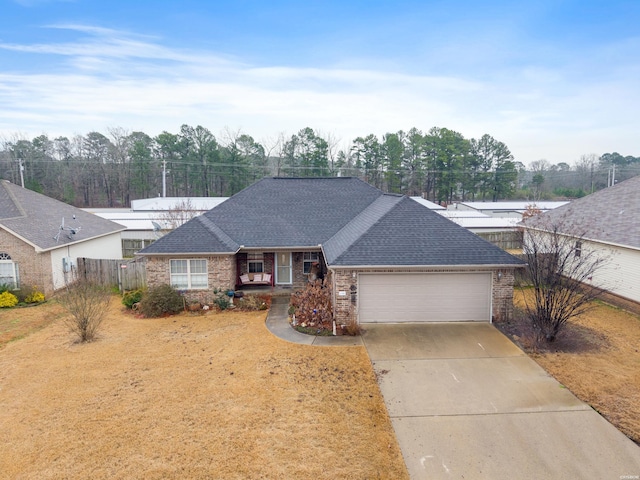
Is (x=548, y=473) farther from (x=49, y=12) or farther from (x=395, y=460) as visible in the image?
(x=49, y=12)

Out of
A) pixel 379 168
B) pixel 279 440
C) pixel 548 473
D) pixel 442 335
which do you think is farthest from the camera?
pixel 379 168

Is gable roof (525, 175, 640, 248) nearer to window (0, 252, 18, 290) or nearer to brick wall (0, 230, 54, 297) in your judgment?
brick wall (0, 230, 54, 297)

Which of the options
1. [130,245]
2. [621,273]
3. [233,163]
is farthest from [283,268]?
[233,163]

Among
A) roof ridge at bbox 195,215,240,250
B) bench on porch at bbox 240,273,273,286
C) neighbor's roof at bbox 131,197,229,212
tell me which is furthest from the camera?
neighbor's roof at bbox 131,197,229,212

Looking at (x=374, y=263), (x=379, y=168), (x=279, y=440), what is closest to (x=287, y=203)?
(x=374, y=263)

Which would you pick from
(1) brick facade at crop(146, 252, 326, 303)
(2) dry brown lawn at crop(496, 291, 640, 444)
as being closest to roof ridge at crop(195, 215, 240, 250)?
(1) brick facade at crop(146, 252, 326, 303)

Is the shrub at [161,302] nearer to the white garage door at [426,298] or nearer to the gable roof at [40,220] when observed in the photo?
the gable roof at [40,220]

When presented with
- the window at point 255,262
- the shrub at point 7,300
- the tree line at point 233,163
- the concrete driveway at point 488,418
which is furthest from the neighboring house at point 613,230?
the tree line at point 233,163
